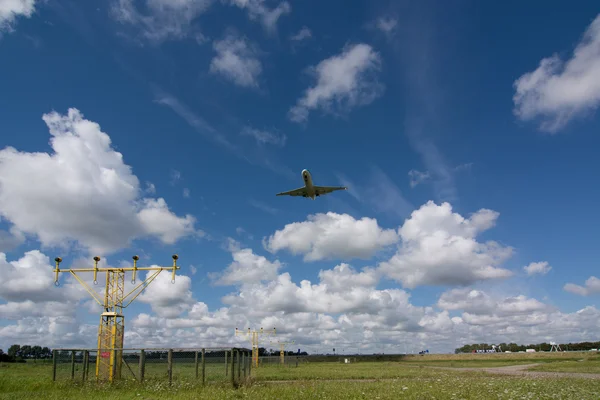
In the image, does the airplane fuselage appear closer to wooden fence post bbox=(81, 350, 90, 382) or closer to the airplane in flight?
the airplane in flight

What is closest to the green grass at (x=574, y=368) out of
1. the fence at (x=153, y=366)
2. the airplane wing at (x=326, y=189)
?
the airplane wing at (x=326, y=189)

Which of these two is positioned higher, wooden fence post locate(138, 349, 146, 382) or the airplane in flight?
the airplane in flight

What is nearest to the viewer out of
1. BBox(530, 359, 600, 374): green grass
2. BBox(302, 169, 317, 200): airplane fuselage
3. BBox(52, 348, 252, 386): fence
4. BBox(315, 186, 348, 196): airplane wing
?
BBox(52, 348, 252, 386): fence

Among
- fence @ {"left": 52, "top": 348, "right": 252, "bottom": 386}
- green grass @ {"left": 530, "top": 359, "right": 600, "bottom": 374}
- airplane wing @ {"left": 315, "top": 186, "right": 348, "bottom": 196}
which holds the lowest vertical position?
green grass @ {"left": 530, "top": 359, "right": 600, "bottom": 374}

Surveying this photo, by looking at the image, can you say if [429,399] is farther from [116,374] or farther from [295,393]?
[116,374]

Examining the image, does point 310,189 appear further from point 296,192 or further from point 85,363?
point 85,363

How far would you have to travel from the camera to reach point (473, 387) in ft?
68.8

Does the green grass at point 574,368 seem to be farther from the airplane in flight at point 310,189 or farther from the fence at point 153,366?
the fence at point 153,366

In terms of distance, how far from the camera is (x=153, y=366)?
24797 millimetres

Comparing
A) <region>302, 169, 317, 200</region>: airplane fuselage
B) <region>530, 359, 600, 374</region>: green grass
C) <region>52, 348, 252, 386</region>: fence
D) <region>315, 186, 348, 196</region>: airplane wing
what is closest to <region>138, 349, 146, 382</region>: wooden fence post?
<region>52, 348, 252, 386</region>: fence

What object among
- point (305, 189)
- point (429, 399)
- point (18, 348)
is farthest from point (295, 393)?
point (18, 348)

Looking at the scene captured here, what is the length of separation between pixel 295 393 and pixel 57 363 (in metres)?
15.1

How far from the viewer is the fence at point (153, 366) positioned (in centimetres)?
Answer: 2270

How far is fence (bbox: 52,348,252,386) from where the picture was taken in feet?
74.5
